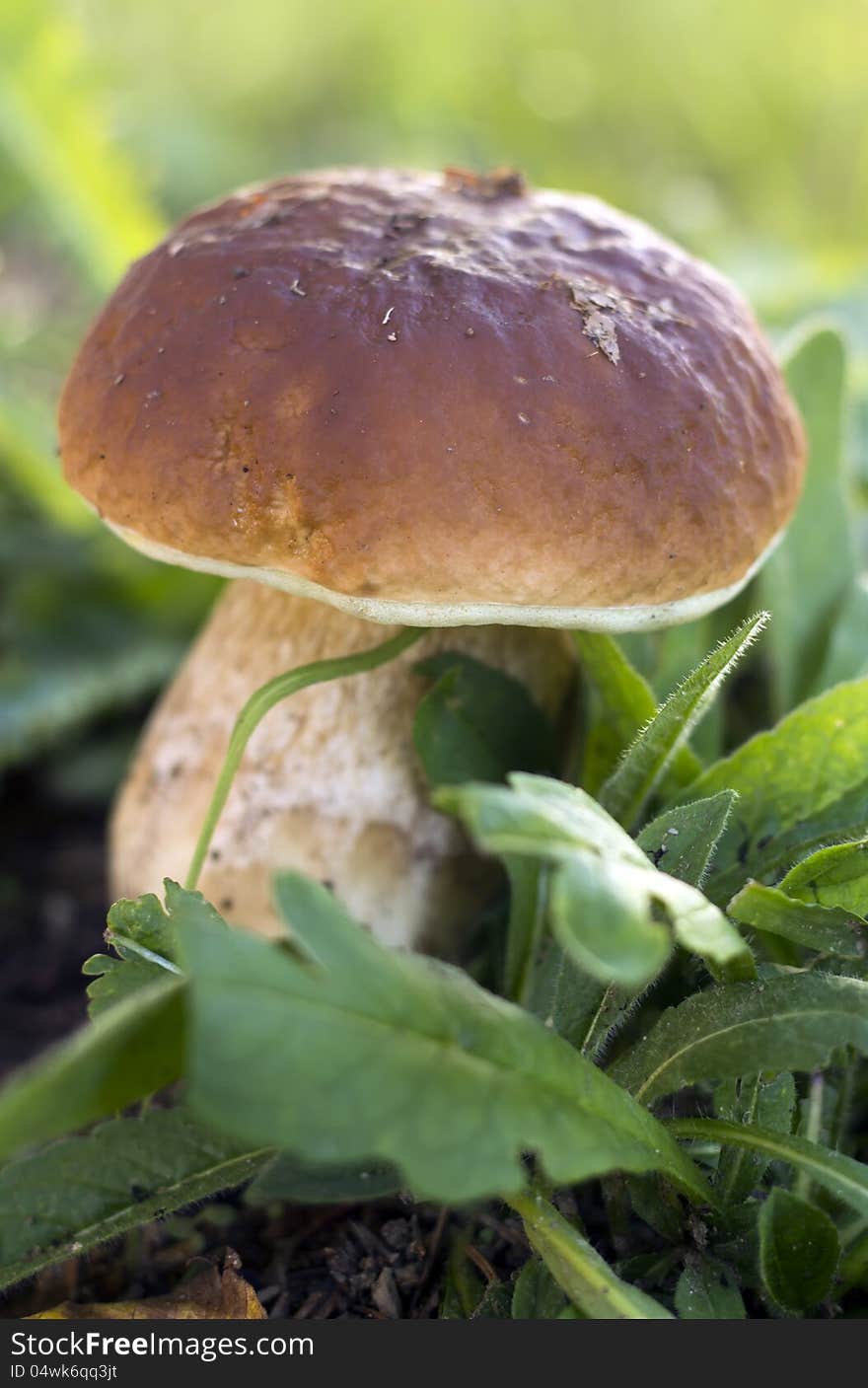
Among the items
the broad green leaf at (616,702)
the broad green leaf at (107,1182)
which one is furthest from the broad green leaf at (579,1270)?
the broad green leaf at (616,702)

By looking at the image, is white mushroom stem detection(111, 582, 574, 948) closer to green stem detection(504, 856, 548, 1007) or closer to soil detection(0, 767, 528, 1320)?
green stem detection(504, 856, 548, 1007)

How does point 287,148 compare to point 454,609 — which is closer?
point 454,609

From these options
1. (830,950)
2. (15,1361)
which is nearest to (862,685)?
(830,950)

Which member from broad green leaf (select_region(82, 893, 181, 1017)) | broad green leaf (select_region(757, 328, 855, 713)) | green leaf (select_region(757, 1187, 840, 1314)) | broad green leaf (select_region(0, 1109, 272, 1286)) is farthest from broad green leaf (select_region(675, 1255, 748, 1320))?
broad green leaf (select_region(757, 328, 855, 713))

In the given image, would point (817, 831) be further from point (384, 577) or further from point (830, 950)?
point (384, 577)

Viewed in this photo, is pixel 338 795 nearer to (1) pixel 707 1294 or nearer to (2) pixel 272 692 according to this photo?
(2) pixel 272 692

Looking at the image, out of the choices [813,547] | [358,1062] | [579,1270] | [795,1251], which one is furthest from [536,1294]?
[813,547]

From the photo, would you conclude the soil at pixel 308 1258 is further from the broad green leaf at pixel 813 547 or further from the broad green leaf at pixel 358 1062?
the broad green leaf at pixel 813 547
